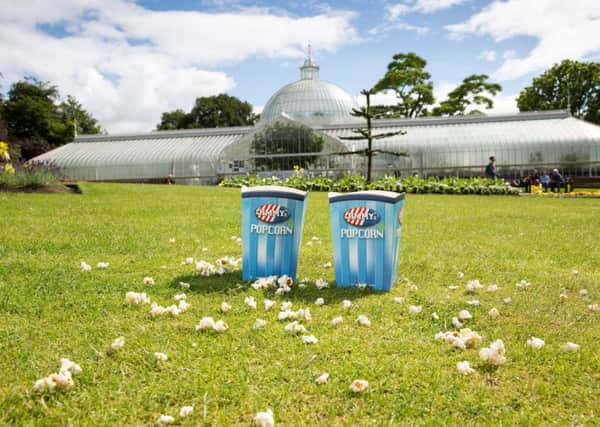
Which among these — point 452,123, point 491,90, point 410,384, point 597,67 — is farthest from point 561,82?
point 410,384

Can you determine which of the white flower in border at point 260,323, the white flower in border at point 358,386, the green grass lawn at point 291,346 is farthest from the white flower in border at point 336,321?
the white flower in border at point 358,386

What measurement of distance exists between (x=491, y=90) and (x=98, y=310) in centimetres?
4321

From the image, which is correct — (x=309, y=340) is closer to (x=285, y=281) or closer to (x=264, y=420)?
(x=264, y=420)

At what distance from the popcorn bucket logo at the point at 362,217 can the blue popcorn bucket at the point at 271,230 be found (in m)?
0.46

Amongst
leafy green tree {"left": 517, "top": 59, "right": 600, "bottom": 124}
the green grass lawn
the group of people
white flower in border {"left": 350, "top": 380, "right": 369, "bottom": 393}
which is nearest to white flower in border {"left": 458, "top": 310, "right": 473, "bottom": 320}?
the green grass lawn

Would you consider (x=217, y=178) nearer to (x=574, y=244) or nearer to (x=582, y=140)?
(x=582, y=140)

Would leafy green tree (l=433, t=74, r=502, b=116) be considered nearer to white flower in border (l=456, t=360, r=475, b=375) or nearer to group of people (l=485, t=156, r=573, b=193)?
group of people (l=485, t=156, r=573, b=193)

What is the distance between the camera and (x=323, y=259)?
19.2 ft

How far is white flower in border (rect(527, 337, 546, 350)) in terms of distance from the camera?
2.99 m

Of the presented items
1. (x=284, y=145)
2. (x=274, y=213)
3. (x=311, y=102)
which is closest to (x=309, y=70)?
(x=311, y=102)

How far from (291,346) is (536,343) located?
152 centimetres

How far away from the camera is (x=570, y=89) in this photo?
44219 mm

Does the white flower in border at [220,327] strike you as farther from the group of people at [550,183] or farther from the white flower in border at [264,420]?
the group of people at [550,183]

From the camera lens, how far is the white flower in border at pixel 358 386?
2.41 m
